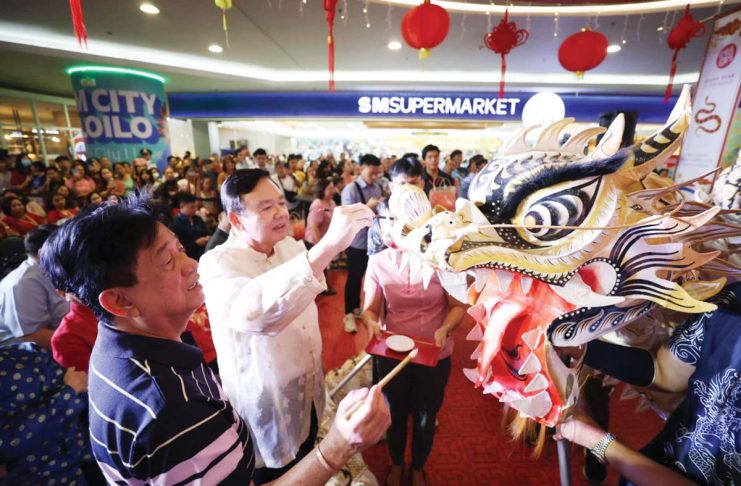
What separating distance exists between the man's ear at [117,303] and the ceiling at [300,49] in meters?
3.38

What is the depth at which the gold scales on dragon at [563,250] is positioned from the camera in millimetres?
762

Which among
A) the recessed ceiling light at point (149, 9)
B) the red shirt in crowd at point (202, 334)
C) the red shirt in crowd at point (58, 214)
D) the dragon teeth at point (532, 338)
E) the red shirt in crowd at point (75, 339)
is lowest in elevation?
the red shirt in crowd at point (202, 334)

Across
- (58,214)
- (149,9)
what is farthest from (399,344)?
(149,9)

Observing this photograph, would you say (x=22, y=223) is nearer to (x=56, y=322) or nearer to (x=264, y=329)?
(x=56, y=322)

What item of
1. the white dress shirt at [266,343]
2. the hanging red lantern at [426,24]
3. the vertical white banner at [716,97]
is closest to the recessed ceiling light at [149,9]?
the hanging red lantern at [426,24]

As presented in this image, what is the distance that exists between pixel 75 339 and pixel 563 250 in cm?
212

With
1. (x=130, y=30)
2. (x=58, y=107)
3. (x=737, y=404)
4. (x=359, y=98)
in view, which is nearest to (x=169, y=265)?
(x=737, y=404)

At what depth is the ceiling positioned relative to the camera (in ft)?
15.2

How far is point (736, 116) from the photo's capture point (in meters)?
2.95

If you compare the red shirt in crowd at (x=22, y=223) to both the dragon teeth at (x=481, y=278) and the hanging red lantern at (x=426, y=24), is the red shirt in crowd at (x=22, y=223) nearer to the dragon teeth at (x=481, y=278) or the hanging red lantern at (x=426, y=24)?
the hanging red lantern at (x=426, y=24)

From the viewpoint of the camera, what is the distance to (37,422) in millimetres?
1238

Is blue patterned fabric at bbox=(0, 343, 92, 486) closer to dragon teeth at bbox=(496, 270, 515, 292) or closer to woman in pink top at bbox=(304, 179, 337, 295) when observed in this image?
dragon teeth at bbox=(496, 270, 515, 292)

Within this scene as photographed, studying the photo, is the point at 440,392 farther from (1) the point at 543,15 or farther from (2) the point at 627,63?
(2) the point at 627,63

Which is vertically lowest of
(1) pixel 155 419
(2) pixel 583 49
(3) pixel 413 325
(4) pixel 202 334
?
(4) pixel 202 334
